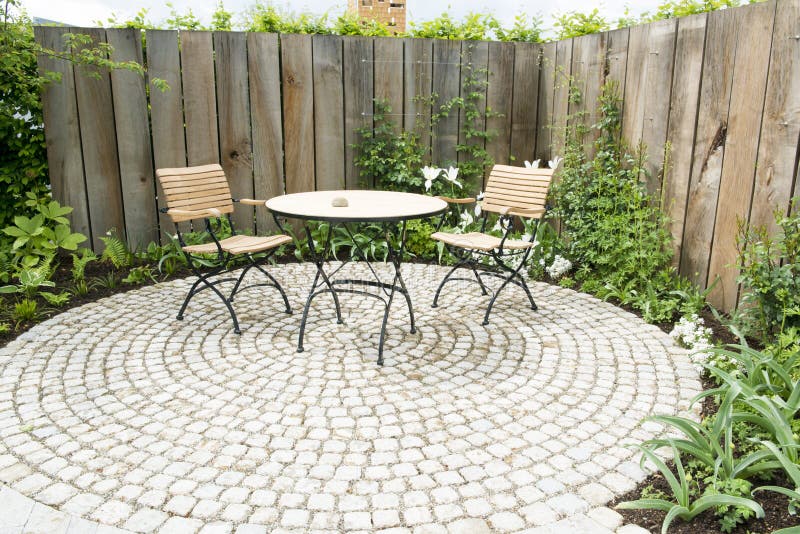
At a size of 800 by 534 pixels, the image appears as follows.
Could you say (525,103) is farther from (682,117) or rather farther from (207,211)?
(207,211)

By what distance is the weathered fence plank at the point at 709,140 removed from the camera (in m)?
3.85

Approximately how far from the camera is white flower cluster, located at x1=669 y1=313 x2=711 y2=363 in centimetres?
344

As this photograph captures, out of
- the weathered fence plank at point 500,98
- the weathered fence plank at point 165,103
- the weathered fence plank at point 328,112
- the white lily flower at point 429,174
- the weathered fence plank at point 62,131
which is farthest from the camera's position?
the weathered fence plank at point 500,98

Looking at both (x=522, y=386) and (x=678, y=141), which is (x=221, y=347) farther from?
(x=678, y=141)

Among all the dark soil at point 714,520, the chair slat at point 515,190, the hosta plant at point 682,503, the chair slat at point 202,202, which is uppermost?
the chair slat at point 515,190

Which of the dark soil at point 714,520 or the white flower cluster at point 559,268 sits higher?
the white flower cluster at point 559,268

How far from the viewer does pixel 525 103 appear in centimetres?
627

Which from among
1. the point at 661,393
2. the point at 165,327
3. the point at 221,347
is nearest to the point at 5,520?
the point at 221,347

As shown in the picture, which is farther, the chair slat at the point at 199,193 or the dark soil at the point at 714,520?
the chair slat at the point at 199,193

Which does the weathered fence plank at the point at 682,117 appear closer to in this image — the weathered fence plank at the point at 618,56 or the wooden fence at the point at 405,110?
the wooden fence at the point at 405,110

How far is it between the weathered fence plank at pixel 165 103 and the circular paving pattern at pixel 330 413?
1.67 meters

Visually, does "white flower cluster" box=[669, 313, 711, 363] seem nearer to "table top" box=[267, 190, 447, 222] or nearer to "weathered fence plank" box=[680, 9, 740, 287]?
"weathered fence plank" box=[680, 9, 740, 287]

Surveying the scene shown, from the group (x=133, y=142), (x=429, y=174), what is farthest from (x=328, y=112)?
(x=133, y=142)

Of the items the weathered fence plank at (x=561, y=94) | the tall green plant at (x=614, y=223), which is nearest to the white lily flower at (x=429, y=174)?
the tall green plant at (x=614, y=223)
